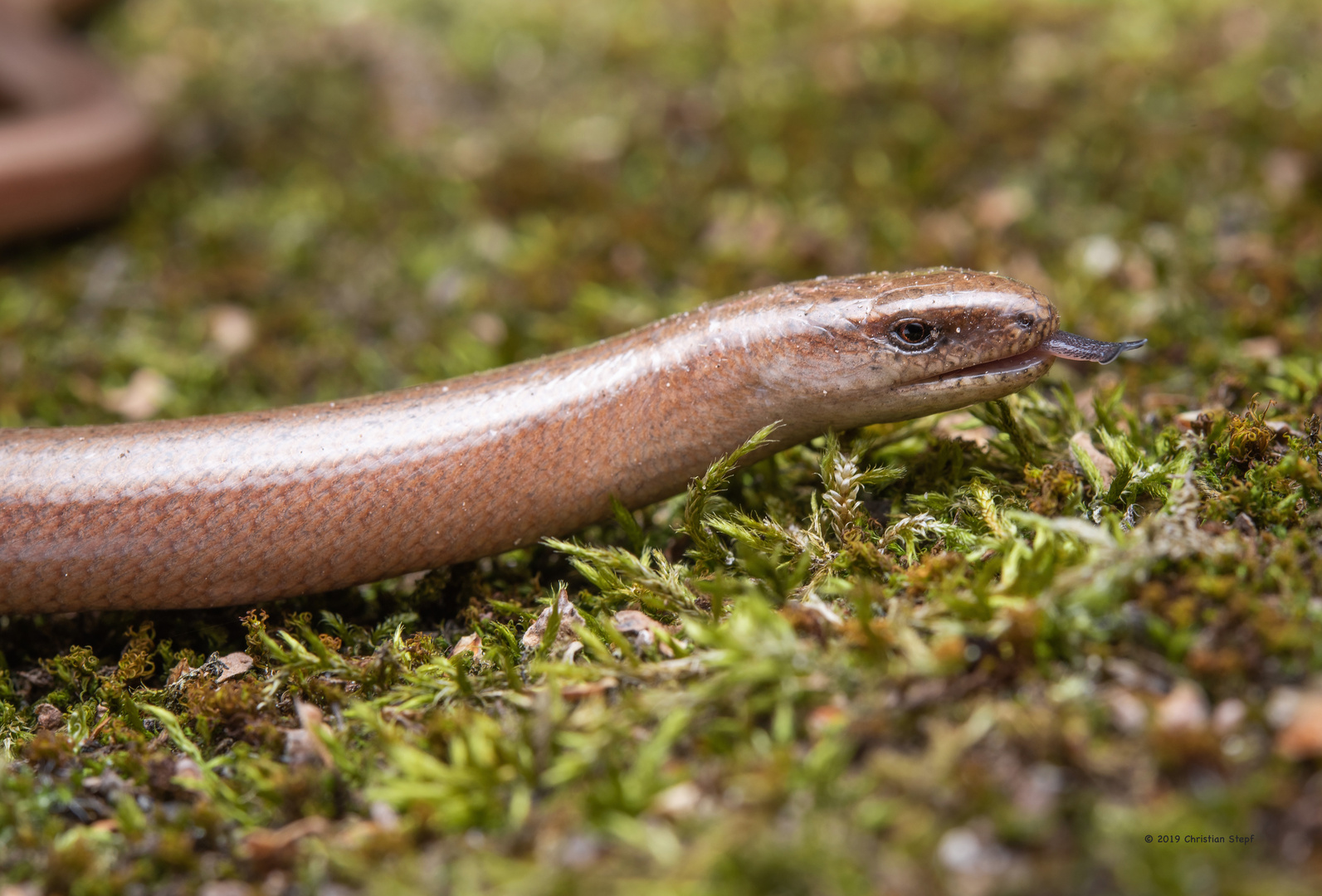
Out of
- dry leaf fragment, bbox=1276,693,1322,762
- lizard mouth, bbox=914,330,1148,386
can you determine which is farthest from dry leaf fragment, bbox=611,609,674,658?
dry leaf fragment, bbox=1276,693,1322,762

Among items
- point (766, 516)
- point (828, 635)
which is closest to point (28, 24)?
point (766, 516)

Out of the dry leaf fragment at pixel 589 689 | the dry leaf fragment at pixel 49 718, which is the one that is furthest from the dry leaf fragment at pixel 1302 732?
the dry leaf fragment at pixel 49 718

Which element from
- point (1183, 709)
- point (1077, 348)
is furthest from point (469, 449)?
point (1183, 709)

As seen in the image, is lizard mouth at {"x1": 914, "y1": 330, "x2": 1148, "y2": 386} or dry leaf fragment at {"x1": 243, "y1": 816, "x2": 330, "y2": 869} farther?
lizard mouth at {"x1": 914, "y1": 330, "x2": 1148, "y2": 386}

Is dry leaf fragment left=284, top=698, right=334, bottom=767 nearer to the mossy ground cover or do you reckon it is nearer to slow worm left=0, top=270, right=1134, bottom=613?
the mossy ground cover

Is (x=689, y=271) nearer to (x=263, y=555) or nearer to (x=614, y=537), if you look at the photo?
(x=614, y=537)

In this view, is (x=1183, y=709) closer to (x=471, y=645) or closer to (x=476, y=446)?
(x=471, y=645)

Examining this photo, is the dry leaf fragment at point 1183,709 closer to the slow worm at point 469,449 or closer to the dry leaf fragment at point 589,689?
the slow worm at point 469,449
